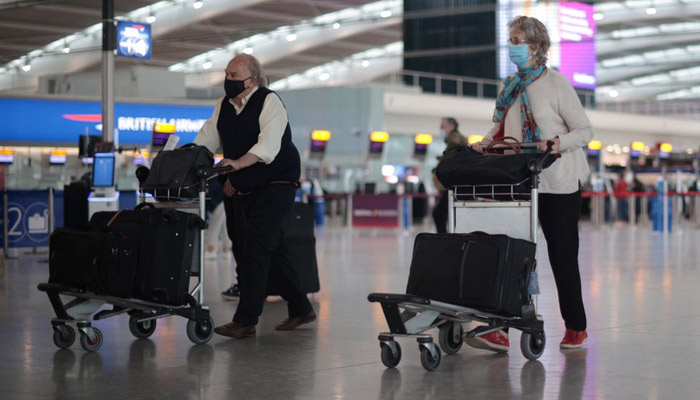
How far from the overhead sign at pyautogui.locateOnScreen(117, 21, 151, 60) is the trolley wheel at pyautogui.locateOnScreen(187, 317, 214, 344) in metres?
11.4

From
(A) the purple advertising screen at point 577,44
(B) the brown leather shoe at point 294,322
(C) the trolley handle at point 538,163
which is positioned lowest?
(B) the brown leather shoe at point 294,322

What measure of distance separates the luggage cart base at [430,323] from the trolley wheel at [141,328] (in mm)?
1466

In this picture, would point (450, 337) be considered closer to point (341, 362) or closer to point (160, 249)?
point (341, 362)

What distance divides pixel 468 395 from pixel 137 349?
6.14 ft

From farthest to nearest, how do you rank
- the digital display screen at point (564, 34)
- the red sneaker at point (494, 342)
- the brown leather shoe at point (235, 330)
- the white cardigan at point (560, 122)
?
the digital display screen at point (564, 34)
the brown leather shoe at point (235, 330)
the white cardigan at point (560, 122)
the red sneaker at point (494, 342)

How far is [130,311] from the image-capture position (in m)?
5.41

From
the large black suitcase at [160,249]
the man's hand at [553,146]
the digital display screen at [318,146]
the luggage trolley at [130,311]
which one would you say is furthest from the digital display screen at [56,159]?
the man's hand at [553,146]

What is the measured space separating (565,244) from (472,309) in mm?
682

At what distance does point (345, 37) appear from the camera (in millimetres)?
46062

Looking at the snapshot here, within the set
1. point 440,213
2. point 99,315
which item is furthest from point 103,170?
point 99,315

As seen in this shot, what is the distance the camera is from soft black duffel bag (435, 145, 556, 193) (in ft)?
15.1

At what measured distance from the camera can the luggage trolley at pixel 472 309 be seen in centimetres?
440

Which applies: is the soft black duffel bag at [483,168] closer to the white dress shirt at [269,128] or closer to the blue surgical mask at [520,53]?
the blue surgical mask at [520,53]

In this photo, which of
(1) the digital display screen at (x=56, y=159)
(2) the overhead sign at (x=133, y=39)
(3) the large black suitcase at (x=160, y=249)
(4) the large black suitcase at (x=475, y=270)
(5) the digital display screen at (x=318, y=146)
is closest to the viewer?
(4) the large black suitcase at (x=475, y=270)
